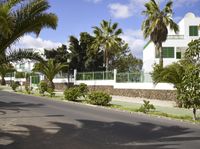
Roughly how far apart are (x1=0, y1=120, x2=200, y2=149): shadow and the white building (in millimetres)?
34298

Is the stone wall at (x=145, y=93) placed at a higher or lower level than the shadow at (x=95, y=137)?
higher

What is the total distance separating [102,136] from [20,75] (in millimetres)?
72264

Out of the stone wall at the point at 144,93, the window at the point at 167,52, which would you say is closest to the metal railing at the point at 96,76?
the stone wall at the point at 144,93

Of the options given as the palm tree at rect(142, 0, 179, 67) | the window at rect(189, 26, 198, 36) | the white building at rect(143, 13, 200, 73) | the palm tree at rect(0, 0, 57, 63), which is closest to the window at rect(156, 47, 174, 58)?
the white building at rect(143, 13, 200, 73)

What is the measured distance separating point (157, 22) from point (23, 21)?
29.2 meters

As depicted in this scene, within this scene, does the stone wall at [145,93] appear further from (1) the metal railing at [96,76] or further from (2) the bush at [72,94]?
(2) the bush at [72,94]

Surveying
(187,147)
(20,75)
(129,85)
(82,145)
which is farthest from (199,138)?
(20,75)

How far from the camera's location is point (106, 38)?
50969 mm

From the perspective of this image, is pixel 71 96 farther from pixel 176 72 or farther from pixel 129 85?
pixel 176 72

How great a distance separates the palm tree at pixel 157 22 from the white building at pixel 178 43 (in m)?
7.38

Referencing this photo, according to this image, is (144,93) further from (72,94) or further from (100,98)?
(100,98)

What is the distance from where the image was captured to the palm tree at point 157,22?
4059cm

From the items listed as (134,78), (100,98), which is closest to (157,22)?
(134,78)

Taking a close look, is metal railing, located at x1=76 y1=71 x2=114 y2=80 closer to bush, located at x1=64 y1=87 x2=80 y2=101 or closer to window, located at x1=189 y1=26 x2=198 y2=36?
bush, located at x1=64 y1=87 x2=80 y2=101
